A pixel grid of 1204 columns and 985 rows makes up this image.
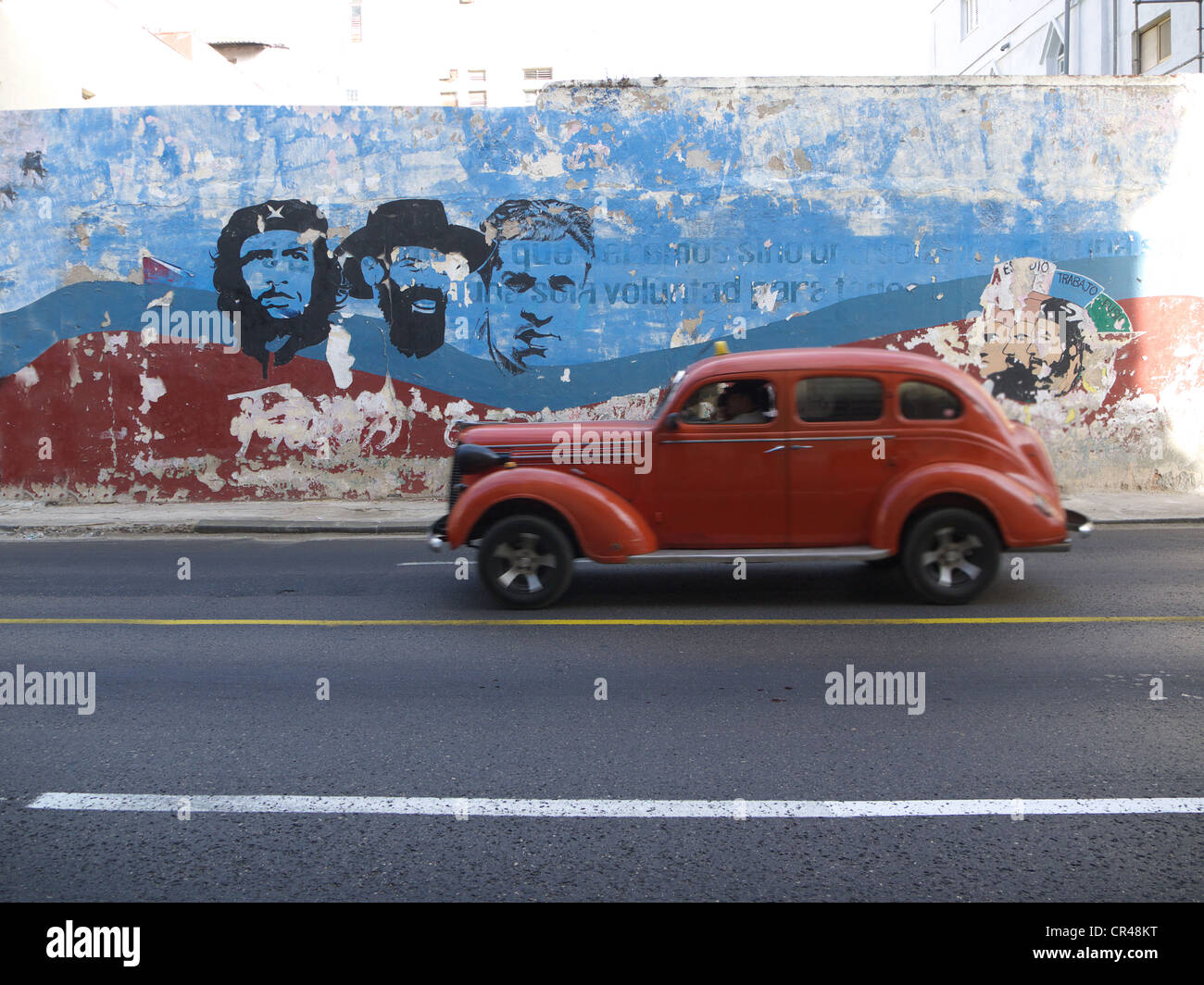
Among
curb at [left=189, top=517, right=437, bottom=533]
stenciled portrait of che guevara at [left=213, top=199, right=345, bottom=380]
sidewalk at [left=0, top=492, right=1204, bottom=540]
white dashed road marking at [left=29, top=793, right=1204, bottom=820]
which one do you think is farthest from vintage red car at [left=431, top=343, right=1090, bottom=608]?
stenciled portrait of che guevara at [left=213, top=199, right=345, bottom=380]

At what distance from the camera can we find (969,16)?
43344 mm

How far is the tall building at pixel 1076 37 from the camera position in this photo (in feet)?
90.4

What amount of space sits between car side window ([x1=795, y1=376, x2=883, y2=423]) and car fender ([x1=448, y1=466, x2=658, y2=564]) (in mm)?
1506

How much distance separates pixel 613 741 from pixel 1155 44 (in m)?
32.5

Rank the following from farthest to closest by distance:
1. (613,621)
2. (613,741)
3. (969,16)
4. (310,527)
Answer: (969,16) → (310,527) → (613,621) → (613,741)

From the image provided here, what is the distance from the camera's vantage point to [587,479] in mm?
7570

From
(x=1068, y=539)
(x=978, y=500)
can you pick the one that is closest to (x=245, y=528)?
(x=978, y=500)

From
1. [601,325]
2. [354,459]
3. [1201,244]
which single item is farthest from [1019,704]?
[1201,244]

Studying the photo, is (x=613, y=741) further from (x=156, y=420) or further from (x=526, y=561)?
(x=156, y=420)

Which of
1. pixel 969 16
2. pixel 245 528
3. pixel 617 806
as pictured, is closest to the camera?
pixel 617 806

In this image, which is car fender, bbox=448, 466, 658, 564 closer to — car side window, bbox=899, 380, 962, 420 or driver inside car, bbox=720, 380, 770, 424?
driver inside car, bbox=720, 380, 770, 424

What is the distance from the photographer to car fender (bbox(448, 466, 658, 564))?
741 centimetres
